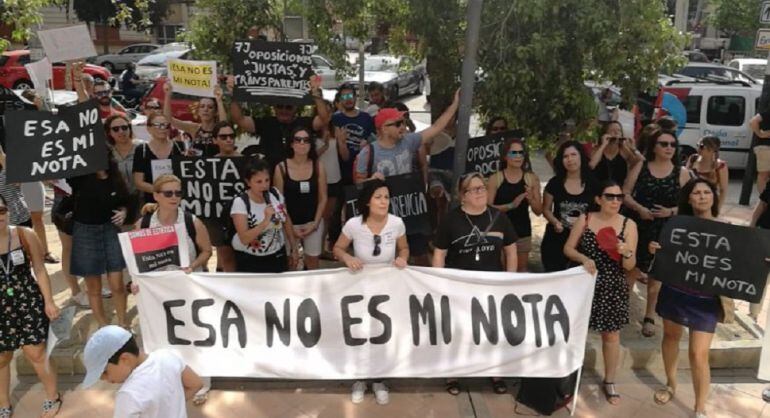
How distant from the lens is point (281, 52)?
5.99 meters

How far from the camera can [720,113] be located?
38.4ft

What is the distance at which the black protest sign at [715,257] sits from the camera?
4246 millimetres

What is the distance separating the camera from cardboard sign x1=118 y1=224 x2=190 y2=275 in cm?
439

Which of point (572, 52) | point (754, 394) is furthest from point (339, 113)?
point (754, 394)

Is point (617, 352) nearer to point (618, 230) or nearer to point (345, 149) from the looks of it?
point (618, 230)

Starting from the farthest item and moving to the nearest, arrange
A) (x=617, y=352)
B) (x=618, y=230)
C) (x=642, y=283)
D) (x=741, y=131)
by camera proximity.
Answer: (x=741, y=131), (x=642, y=283), (x=617, y=352), (x=618, y=230)

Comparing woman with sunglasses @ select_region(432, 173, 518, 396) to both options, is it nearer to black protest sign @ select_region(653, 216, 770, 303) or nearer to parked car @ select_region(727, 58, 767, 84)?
black protest sign @ select_region(653, 216, 770, 303)

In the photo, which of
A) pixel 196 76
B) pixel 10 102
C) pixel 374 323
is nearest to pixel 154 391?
pixel 374 323

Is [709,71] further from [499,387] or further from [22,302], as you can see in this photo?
[22,302]

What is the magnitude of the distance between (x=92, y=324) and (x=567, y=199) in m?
4.07

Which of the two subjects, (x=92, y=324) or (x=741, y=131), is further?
(x=741, y=131)

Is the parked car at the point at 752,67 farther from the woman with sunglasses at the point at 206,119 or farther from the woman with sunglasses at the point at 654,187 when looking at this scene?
the woman with sunglasses at the point at 206,119

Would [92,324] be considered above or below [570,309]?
below

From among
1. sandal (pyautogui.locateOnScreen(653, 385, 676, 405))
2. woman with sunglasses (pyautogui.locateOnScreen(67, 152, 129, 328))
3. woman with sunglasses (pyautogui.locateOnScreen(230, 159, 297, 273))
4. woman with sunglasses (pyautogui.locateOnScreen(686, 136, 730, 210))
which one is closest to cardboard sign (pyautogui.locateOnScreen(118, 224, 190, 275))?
woman with sunglasses (pyautogui.locateOnScreen(230, 159, 297, 273))
